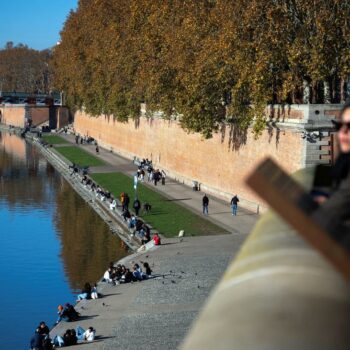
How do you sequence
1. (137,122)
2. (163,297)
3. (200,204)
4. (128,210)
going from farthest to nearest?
1. (137,122)
2. (200,204)
3. (128,210)
4. (163,297)

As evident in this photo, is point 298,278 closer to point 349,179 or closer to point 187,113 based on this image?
point 349,179

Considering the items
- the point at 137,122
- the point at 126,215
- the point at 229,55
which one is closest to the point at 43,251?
the point at 126,215

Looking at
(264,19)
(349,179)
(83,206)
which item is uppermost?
(264,19)

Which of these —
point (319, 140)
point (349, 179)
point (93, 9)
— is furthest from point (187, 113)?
point (349, 179)

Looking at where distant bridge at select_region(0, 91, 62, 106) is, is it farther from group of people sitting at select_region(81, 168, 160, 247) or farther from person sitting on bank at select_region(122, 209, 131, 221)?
person sitting on bank at select_region(122, 209, 131, 221)

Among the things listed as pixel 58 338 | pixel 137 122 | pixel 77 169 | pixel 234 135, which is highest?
pixel 234 135

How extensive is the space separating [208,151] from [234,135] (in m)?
3.62

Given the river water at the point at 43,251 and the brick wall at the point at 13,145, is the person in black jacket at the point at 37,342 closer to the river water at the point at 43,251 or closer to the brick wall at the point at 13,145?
the river water at the point at 43,251

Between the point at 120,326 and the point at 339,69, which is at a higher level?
the point at 339,69

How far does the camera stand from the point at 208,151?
3703 centimetres

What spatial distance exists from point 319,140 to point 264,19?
4691 millimetres

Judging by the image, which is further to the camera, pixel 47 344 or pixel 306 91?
pixel 306 91

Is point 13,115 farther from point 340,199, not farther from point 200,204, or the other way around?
point 340,199

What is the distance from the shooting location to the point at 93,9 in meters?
58.6
